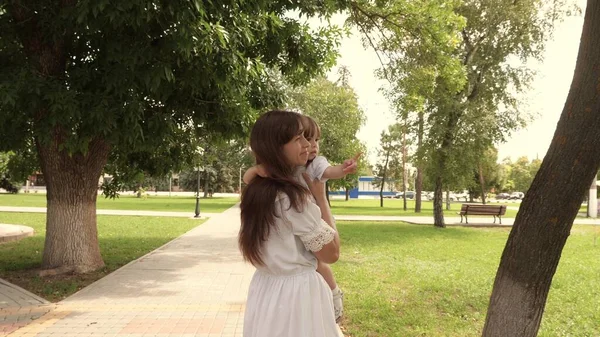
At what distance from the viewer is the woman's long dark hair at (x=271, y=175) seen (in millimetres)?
2094

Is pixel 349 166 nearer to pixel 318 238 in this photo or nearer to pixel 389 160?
pixel 318 238

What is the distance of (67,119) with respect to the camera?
23.2ft

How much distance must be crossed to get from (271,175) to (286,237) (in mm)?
281

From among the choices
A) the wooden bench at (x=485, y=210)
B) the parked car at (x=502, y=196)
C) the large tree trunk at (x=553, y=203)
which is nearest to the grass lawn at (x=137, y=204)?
the wooden bench at (x=485, y=210)

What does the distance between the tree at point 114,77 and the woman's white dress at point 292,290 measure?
471cm

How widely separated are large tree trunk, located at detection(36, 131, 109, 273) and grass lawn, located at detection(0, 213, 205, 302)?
0.37 metres

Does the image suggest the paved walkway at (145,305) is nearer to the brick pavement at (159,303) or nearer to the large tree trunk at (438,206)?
the brick pavement at (159,303)

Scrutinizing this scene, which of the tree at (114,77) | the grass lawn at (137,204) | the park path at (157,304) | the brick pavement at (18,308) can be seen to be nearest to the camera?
the park path at (157,304)

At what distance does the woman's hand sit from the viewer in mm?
2219

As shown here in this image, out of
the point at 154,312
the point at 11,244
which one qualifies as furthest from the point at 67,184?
the point at 11,244

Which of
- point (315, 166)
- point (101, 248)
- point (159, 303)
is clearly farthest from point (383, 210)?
point (315, 166)

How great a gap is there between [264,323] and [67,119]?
19.5ft

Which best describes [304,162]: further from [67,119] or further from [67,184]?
[67,184]

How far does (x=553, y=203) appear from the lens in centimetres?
352
